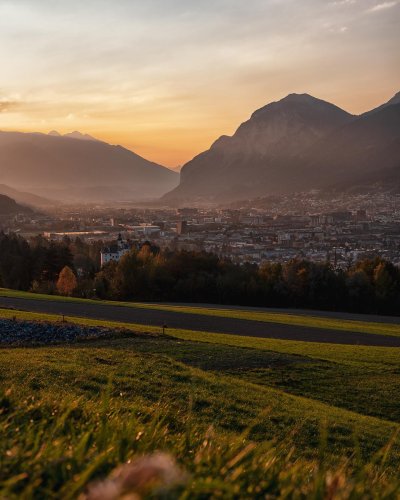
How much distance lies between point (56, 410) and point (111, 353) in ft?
40.8

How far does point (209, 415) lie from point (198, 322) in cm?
1786

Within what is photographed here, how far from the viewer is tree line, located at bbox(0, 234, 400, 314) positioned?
4684cm

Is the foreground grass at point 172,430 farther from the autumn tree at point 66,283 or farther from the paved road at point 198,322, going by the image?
the autumn tree at point 66,283

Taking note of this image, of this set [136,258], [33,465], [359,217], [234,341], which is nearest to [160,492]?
[33,465]

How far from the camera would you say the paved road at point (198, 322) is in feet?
80.6

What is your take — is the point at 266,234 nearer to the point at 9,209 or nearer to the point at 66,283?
the point at 66,283

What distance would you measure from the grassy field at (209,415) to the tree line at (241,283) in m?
24.0

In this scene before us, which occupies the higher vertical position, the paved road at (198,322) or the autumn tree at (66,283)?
the paved road at (198,322)

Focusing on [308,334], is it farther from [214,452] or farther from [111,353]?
[214,452]

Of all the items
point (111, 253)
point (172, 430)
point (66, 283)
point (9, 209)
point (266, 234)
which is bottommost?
point (66, 283)

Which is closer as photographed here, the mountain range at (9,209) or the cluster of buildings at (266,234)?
the cluster of buildings at (266,234)

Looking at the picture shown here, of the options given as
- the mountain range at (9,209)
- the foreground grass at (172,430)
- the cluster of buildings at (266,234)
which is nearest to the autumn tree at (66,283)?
the cluster of buildings at (266,234)

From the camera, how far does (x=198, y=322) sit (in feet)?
90.9

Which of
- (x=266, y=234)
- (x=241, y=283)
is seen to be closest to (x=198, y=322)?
(x=241, y=283)
